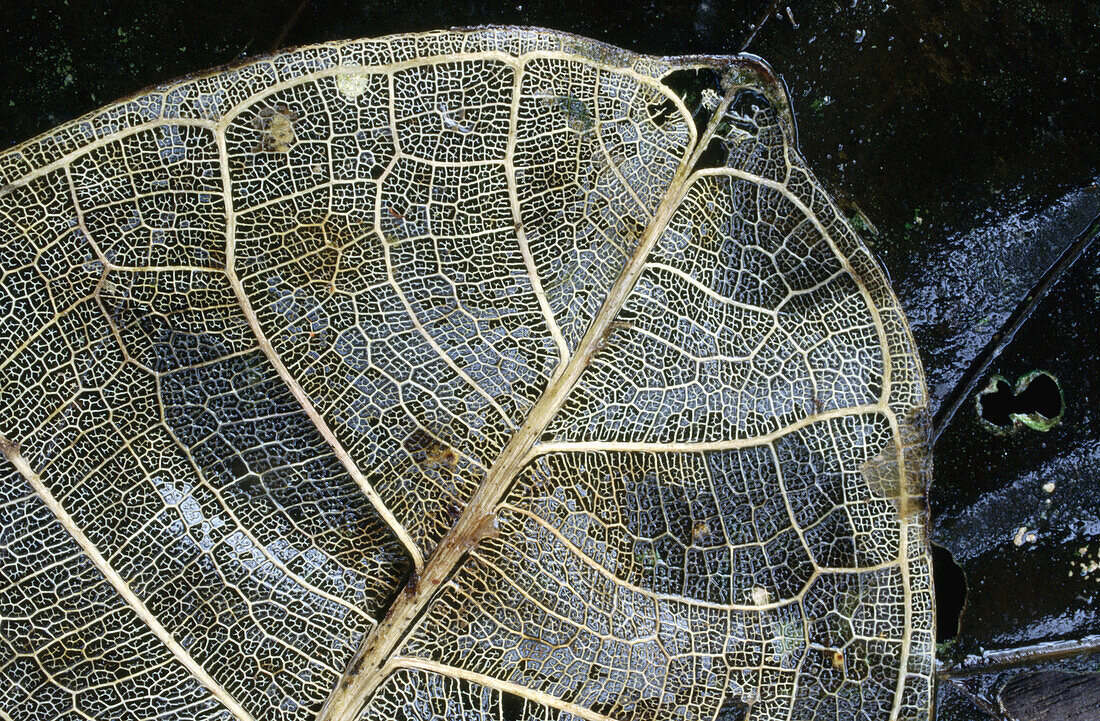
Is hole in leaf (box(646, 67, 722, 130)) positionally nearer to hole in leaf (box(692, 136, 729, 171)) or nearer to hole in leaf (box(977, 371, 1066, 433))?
hole in leaf (box(692, 136, 729, 171))

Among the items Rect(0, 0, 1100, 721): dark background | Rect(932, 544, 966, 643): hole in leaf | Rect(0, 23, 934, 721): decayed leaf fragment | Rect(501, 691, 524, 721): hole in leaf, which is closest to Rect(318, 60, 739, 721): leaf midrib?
Rect(0, 23, 934, 721): decayed leaf fragment

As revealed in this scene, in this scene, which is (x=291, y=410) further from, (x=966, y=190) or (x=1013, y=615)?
(x=1013, y=615)

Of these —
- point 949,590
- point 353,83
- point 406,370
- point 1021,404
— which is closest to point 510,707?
point 406,370

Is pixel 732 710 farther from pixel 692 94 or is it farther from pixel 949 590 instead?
pixel 692 94

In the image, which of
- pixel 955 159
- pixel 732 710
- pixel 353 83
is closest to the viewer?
pixel 353 83

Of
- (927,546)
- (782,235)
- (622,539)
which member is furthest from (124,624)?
(927,546)

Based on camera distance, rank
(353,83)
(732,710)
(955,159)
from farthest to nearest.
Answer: (955,159), (732,710), (353,83)
